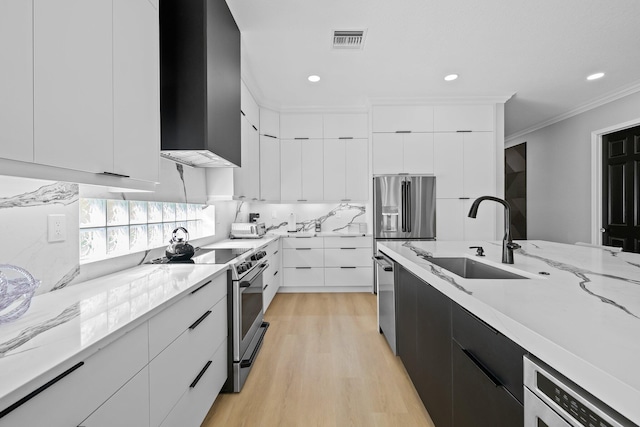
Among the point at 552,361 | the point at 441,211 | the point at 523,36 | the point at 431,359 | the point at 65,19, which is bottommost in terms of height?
the point at 431,359

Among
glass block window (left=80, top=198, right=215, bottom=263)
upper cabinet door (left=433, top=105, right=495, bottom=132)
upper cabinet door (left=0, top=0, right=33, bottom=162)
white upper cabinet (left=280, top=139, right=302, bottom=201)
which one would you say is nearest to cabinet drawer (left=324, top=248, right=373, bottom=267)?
white upper cabinet (left=280, top=139, right=302, bottom=201)

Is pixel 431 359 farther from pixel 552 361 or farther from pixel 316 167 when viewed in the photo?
pixel 316 167

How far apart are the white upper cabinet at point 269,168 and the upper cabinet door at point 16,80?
11.3ft

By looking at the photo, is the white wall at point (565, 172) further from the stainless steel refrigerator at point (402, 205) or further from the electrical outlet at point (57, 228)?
the electrical outlet at point (57, 228)

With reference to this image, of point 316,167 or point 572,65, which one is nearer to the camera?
point 572,65

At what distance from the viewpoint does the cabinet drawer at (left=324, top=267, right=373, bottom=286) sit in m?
4.42

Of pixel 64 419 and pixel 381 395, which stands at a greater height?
pixel 64 419

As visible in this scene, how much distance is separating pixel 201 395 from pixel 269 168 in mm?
3346

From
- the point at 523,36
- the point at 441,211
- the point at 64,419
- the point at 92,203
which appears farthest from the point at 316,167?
the point at 64,419

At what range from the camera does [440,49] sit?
306 cm

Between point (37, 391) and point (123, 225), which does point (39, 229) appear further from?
point (37, 391)

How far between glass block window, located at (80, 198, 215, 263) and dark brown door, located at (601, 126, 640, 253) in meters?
5.46

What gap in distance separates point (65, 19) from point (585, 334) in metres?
1.76

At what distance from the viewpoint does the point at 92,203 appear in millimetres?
1696
